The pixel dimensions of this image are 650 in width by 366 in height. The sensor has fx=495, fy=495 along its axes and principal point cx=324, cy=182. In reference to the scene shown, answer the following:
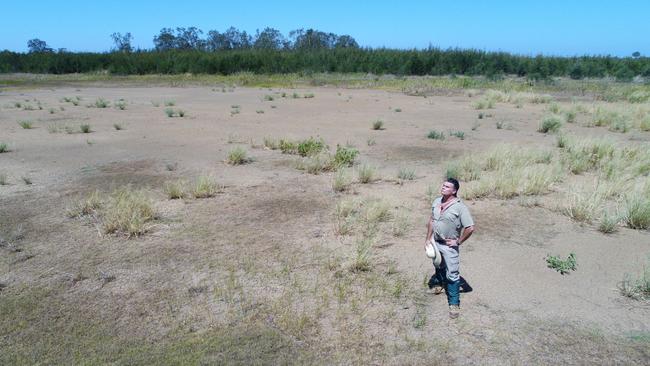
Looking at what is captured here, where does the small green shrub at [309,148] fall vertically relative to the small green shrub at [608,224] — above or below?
above

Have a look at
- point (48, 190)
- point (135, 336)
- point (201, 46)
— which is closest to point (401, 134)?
point (48, 190)

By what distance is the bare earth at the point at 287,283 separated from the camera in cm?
468

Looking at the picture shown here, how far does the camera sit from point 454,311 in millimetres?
5137

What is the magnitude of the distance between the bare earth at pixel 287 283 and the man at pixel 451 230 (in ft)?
0.98

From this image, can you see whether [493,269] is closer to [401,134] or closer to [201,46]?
[401,134]

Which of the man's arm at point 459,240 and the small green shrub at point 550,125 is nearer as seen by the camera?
the man's arm at point 459,240

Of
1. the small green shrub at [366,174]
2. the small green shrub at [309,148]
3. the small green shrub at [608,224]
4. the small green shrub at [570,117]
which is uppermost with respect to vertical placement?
the small green shrub at [570,117]

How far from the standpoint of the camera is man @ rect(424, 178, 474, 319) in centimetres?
505

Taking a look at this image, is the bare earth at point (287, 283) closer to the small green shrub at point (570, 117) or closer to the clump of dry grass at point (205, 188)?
the clump of dry grass at point (205, 188)

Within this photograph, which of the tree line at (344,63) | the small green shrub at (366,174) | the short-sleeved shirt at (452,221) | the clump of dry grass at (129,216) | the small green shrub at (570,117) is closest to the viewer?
the short-sleeved shirt at (452,221)

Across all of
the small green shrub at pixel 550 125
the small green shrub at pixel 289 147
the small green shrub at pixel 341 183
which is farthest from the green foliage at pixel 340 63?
the small green shrub at pixel 341 183

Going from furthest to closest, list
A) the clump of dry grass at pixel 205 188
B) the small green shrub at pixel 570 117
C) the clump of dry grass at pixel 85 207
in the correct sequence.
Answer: the small green shrub at pixel 570 117, the clump of dry grass at pixel 205 188, the clump of dry grass at pixel 85 207

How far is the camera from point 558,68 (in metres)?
52.4

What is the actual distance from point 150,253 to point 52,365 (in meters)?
2.42
